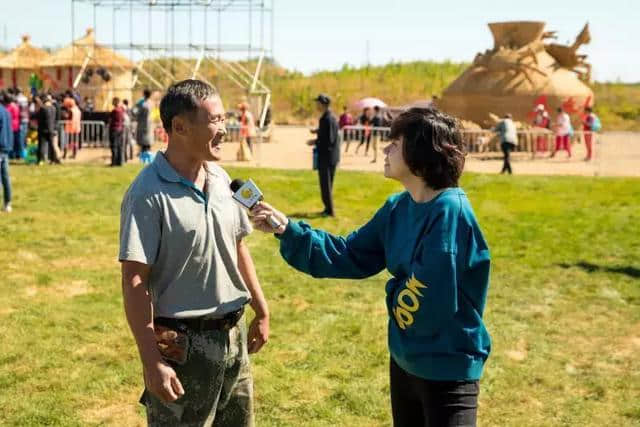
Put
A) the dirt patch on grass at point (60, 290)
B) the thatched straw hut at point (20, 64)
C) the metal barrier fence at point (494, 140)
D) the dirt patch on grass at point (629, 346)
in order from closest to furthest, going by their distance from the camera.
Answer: the dirt patch on grass at point (629, 346)
the dirt patch on grass at point (60, 290)
the metal barrier fence at point (494, 140)
the thatched straw hut at point (20, 64)

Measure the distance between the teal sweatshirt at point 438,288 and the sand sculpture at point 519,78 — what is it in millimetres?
26941

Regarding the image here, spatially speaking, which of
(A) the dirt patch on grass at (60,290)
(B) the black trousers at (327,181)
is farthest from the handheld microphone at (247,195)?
(B) the black trousers at (327,181)

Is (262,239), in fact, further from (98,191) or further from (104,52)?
(104,52)

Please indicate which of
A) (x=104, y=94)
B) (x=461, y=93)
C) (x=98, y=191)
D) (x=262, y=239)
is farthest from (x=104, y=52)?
(x=262, y=239)

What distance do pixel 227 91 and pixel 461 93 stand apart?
18923mm

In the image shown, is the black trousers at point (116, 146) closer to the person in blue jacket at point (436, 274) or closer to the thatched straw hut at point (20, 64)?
the thatched straw hut at point (20, 64)

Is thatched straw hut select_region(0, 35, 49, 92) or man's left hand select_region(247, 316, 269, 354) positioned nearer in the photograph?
man's left hand select_region(247, 316, 269, 354)

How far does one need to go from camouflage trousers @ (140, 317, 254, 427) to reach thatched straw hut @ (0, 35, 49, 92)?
31.5 m

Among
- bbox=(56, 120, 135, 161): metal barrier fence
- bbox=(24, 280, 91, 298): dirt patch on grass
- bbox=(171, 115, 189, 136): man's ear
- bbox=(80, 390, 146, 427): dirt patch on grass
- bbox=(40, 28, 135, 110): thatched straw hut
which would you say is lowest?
A: bbox=(80, 390, 146, 427): dirt patch on grass

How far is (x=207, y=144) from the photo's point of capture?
3.17 m

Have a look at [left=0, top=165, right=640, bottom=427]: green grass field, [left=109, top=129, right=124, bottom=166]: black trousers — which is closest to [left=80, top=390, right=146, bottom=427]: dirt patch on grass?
[left=0, top=165, right=640, bottom=427]: green grass field

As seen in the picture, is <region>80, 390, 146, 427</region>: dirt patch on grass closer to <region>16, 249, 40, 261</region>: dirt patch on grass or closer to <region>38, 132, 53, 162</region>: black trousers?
<region>16, 249, 40, 261</region>: dirt patch on grass

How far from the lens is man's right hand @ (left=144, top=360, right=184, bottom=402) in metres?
3.02

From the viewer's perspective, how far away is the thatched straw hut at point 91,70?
3033 centimetres
